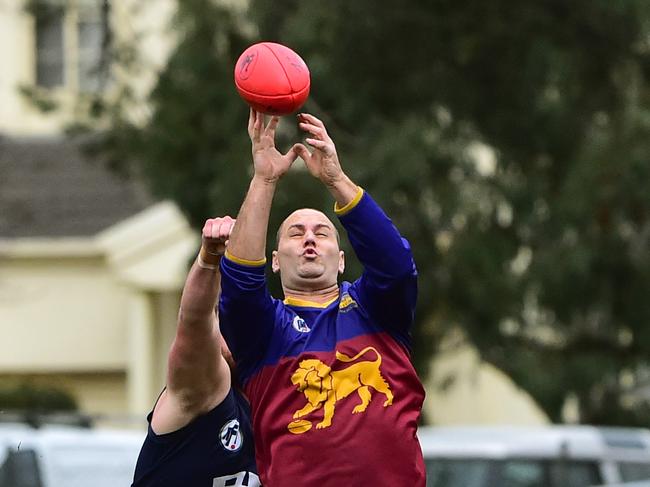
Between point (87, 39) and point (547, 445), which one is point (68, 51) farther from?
point (547, 445)

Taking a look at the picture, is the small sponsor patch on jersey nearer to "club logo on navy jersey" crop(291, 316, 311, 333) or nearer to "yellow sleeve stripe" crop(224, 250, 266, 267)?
"club logo on navy jersey" crop(291, 316, 311, 333)

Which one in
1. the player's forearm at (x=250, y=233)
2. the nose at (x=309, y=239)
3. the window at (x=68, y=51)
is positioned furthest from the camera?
the window at (x=68, y=51)

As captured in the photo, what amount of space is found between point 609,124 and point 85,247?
9.02m

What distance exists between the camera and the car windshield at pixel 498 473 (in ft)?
39.0

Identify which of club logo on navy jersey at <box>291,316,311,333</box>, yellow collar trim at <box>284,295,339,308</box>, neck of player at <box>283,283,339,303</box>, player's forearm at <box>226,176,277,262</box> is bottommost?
club logo on navy jersey at <box>291,316,311,333</box>

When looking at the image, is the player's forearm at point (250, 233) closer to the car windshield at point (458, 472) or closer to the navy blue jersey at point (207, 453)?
the navy blue jersey at point (207, 453)

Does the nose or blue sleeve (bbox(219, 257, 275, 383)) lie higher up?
the nose

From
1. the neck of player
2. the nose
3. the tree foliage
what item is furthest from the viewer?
the tree foliage

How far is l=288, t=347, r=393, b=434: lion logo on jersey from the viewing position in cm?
603

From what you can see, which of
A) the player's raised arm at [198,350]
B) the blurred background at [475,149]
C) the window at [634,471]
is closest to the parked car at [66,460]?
the blurred background at [475,149]

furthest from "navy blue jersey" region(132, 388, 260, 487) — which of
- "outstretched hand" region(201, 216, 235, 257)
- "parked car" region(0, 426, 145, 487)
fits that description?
"parked car" region(0, 426, 145, 487)

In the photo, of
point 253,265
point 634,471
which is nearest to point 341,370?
point 253,265

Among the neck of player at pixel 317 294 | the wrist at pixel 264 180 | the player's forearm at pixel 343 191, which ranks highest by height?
the wrist at pixel 264 180

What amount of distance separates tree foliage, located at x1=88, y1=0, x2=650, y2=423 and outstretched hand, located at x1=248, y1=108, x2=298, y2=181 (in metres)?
7.00
